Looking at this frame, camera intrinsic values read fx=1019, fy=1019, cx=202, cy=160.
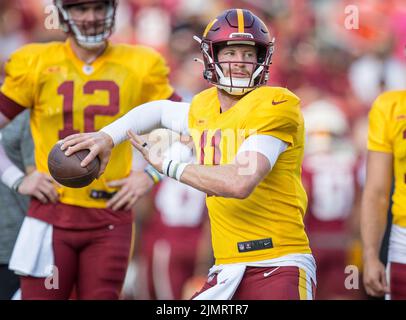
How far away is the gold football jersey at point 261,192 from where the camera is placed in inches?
175

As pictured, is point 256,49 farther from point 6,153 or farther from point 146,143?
point 6,153

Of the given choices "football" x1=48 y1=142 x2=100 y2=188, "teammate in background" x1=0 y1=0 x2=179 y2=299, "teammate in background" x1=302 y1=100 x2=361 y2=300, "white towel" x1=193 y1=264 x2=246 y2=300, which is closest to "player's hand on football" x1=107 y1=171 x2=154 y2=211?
"teammate in background" x1=0 y1=0 x2=179 y2=299

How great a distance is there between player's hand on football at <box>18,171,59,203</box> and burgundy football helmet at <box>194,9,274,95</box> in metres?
1.21

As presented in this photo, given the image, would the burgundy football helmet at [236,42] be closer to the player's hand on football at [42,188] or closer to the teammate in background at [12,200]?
the player's hand on football at [42,188]

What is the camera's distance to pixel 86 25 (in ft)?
17.6

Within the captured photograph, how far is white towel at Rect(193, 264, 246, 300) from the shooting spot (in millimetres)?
4445

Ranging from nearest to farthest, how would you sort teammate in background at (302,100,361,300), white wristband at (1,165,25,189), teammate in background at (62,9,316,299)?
teammate in background at (62,9,316,299), white wristband at (1,165,25,189), teammate in background at (302,100,361,300)

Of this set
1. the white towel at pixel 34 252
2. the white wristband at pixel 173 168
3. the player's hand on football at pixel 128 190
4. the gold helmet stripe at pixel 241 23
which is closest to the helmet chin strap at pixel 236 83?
the gold helmet stripe at pixel 241 23

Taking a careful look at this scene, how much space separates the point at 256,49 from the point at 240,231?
2.72ft

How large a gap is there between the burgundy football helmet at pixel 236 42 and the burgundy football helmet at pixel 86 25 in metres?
0.91

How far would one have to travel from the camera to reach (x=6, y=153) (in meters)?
5.83

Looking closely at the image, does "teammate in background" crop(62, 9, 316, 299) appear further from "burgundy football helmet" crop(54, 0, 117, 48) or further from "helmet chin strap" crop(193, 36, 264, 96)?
"burgundy football helmet" crop(54, 0, 117, 48)

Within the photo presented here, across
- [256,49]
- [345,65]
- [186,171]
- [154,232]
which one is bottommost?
[154,232]
